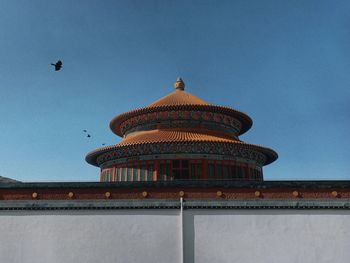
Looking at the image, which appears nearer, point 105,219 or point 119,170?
point 105,219

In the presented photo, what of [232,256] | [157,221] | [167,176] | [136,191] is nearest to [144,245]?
[157,221]

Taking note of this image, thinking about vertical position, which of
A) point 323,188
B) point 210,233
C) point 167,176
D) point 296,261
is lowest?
point 296,261

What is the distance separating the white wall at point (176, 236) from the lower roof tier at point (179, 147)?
36.7ft

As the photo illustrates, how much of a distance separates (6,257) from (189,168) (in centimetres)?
1325

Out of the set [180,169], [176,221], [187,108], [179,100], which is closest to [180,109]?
[187,108]

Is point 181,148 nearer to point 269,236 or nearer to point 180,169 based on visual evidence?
point 180,169

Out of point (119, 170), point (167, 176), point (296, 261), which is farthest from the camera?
point (119, 170)

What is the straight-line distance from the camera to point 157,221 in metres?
14.0

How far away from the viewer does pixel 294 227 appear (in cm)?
1374

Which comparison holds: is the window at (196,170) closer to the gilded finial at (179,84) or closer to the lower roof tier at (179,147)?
the lower roof tier at (179,147)

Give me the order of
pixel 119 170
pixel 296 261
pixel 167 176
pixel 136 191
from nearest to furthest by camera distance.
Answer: pixel 296 261 < pixel 136 191 < pixel 167 176 < pixel 119 170

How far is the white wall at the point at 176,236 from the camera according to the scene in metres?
13.5

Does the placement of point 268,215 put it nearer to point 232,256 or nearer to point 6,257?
point 232,256

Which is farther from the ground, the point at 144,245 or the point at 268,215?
the point at 268,215
